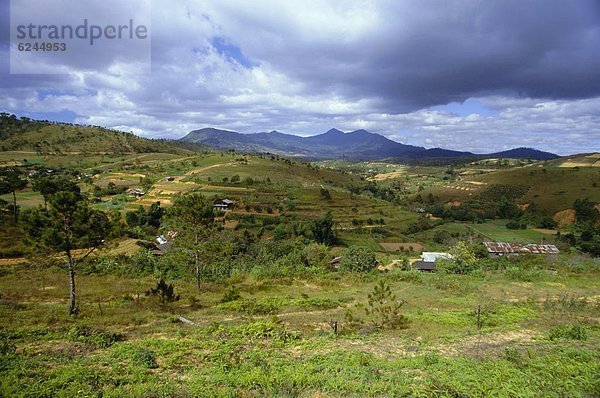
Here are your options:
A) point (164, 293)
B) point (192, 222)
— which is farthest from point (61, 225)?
point (192, 222)

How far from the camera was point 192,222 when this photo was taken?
27.8 metres

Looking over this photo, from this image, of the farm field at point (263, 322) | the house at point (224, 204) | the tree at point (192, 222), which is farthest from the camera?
Result: the house at point (224, 204)

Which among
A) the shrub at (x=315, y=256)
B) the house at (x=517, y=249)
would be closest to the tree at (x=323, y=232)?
the shrub at (x=315, y=256)

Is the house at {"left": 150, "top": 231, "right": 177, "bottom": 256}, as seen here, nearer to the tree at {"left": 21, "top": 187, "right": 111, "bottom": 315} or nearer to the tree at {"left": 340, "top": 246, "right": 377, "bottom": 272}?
the tree at {"left": 340, "top": 246, "right": 377, "bottom": 272}

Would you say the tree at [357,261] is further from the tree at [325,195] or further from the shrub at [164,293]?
the tree at [325,195]

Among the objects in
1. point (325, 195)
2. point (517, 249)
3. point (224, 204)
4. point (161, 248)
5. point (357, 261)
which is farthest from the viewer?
point (325, 195)

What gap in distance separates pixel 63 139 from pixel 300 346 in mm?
184575

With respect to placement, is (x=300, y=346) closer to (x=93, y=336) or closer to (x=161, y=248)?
(x=93, y=336)

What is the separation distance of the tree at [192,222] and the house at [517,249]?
56.2m

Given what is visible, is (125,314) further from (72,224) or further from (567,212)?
(567,212)

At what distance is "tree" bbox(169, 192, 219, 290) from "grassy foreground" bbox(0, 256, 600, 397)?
4.71 m

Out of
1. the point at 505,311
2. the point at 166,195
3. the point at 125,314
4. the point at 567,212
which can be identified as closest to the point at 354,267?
the point at 505,311

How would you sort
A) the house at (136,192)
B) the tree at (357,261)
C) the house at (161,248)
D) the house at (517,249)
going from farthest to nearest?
the house at (136,192) < the house at (517,249) < the house at (161,248) < the tree at (357,261)

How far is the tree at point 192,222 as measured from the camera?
27344 millimetres
